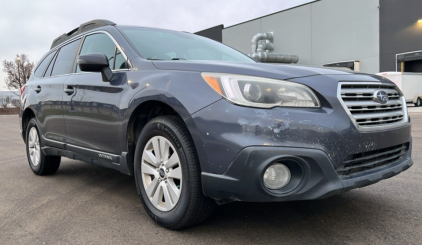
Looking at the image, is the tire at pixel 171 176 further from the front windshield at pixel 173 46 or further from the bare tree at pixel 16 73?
the bare tree at pixel 16 73

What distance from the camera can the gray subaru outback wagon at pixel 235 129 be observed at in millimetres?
2150

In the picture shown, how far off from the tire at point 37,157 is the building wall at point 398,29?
76.0ft

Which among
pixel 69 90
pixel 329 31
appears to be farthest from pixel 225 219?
pixel 329 31

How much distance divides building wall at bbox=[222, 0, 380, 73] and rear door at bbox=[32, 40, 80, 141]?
23.1 meters

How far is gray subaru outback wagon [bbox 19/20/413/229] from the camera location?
2.15m

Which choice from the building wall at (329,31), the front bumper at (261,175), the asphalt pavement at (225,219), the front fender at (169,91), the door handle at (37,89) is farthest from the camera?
the building wall at (329,31)

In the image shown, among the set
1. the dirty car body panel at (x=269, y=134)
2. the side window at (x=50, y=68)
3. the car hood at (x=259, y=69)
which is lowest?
the dirty car body panel at (x=269, y=134)

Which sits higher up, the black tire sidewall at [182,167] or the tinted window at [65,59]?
the tinted window at [65,59]

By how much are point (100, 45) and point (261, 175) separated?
238cm

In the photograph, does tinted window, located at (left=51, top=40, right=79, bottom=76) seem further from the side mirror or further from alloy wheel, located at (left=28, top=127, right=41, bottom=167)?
the side mirror

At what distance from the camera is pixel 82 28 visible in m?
4.44

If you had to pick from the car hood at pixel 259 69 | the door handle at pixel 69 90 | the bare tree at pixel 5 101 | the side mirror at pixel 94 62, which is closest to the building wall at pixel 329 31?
the door handle at pixel 69 90

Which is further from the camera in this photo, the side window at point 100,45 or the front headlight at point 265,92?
the side window at point 100,45

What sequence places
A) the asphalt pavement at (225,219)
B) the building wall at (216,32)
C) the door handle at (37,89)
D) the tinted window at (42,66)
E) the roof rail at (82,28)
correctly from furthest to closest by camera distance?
the building wall at (216,32), the tinted window at (42,66), the door handle at (37,89), the roof rail at (82,28), the asphalt pavement at (225,219)
